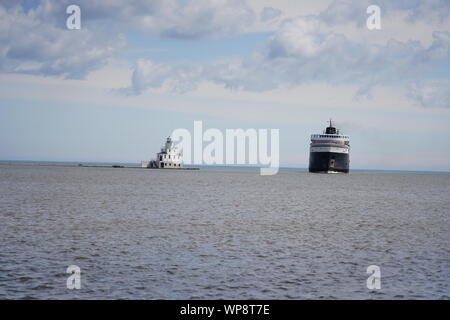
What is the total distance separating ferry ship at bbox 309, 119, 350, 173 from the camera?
150125 mm

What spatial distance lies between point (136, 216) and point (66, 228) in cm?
845

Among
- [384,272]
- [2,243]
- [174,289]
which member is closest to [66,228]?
[2,243]

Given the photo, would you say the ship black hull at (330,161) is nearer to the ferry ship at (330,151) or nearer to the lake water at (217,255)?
the ferry ship at (330,151)

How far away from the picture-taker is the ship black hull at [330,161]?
151 metres

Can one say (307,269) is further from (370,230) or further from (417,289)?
(370,230)

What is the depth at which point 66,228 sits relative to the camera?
30.2m

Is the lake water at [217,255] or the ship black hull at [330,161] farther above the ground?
the ship black hull at [330,161]

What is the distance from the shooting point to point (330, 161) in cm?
15162

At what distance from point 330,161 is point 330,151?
332cm
